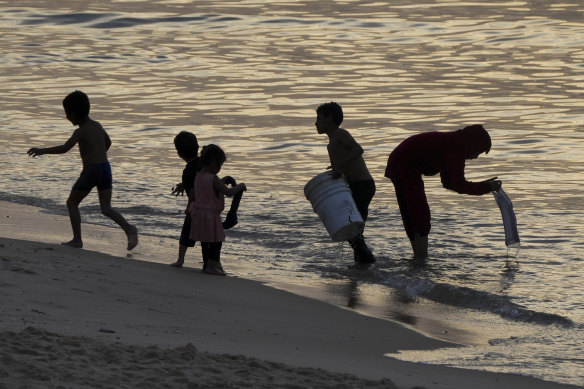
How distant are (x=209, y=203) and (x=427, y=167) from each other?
5.76 feet

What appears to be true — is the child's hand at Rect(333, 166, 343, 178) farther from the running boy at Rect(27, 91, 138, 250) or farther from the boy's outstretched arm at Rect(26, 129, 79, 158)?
the boy's outstretched arm at Rect(26, 129, 79, 158)

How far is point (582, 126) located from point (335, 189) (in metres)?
7.96

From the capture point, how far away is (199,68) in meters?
21.3

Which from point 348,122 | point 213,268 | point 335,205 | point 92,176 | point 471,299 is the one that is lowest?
point 471,299

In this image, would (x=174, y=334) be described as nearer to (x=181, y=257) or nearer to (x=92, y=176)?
(x=181, y=257)

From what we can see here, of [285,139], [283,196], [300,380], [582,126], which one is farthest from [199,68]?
[300,380]

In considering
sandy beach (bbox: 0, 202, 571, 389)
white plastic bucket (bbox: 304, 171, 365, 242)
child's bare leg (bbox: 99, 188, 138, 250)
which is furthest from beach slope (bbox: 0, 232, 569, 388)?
white plastic bucket (bbox: 304, 171, 365, 242)

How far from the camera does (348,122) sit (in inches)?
635

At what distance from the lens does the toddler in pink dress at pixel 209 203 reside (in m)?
8.00

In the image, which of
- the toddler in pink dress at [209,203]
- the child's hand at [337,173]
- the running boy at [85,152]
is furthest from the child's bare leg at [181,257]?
the child's hand at [337,173]

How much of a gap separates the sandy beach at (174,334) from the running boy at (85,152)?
0.33 metres

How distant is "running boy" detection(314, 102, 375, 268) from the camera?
339 inches

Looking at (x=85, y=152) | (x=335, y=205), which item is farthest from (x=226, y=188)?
(x=85, y=152)

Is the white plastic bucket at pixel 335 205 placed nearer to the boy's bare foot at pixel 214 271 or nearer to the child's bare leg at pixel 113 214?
the boy's bare foot at pixel 214 271
